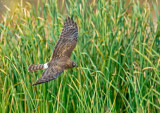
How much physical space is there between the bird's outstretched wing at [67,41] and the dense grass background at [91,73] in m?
0.16

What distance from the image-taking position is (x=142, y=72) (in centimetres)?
291

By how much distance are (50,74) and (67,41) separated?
1.75ft

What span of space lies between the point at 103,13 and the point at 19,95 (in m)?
1.15

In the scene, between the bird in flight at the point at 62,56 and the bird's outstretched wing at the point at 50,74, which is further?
the bird in flight at the point at 62,56

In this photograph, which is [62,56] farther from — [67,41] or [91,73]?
[91,73]

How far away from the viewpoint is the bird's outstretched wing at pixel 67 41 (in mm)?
2634

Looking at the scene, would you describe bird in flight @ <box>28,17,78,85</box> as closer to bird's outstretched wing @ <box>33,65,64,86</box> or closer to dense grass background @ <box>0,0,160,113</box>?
bird's outstretched wing @ <box>33,65,64,86</box>

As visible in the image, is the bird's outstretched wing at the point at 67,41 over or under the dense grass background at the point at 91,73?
over

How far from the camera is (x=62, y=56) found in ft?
8.58

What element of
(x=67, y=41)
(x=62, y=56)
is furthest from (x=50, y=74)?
(x=67, y=41)

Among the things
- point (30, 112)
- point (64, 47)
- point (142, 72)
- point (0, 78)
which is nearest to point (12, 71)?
point (0, 78)

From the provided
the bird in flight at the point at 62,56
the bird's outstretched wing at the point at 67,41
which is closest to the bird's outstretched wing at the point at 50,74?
the bird in flight at the point at 62,56

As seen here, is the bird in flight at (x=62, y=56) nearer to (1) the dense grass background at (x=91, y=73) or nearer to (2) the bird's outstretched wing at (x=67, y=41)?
(2) the bird's outstretched wing at (x=67, y=41)

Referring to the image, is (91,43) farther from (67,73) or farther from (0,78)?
(0,78)
